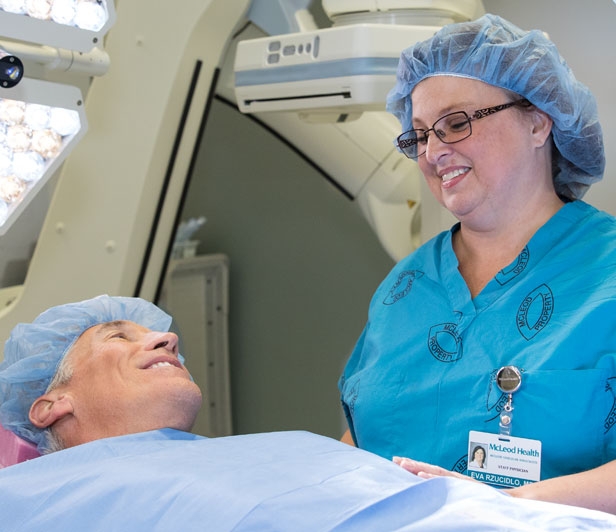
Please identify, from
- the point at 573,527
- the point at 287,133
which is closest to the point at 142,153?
the point at 287,133

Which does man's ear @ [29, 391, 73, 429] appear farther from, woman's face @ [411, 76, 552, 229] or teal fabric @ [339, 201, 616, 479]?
woman's face @ [411, 76, 552, 229]

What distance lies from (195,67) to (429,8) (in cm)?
61

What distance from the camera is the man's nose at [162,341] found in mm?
1627

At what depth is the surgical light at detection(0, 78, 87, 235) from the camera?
163 cm

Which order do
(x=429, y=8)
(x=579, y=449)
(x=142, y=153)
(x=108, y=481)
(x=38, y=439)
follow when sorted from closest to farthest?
(x=108, y=481), (x=579, y=449), (x=38, y=439), (x=429, y=8), (x=142, y=153)

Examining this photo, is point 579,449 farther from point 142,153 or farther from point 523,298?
point 142,153

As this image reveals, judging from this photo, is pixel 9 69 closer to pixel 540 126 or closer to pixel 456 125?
pixel 456 125

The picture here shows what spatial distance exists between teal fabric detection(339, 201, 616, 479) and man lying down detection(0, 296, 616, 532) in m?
0.24

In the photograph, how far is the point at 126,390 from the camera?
1.54m

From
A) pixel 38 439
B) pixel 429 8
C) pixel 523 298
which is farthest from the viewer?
pixel 429 8

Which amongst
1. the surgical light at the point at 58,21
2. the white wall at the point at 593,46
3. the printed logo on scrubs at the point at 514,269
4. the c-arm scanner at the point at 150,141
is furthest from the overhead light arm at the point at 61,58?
the white wall at the point at 593,46

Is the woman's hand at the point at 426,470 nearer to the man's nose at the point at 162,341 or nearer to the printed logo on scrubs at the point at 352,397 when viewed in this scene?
the printed logo on scrubs at the point at 352,397

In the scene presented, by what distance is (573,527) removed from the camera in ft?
3.67

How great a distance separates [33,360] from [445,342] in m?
0.75
